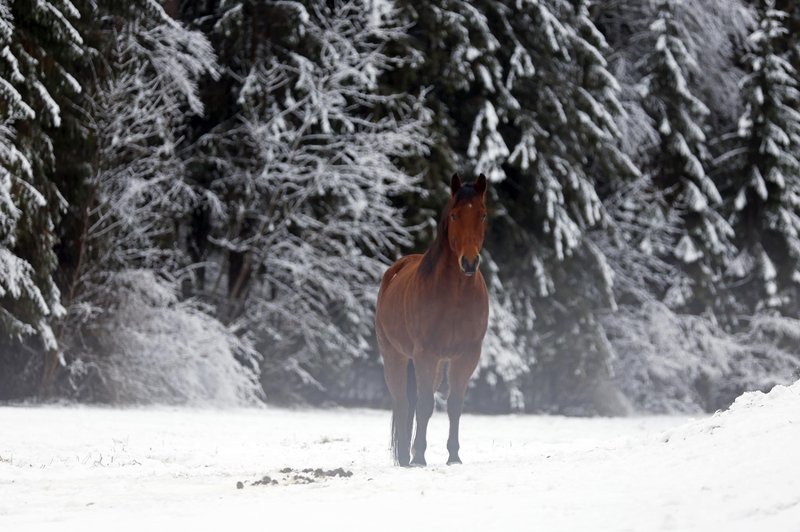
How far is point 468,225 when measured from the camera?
827cm

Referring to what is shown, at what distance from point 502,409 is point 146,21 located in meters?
11.5

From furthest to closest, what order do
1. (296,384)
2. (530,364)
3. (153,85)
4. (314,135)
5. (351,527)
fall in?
1. (530,364)
2. (296,384)
3. (314,135)
4. (153,85)
5. (351,527)

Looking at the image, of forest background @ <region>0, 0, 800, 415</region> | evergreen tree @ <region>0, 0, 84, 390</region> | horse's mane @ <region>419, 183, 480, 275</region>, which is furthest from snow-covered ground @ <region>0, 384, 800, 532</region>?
forest background @ <region>0, 0, 800, 415</region>

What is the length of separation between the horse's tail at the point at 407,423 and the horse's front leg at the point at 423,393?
5.6 inches

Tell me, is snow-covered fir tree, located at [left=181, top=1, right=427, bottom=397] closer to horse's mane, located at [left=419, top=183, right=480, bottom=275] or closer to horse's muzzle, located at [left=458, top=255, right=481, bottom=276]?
horse's mane, located at [left=419, top=183, right=480, bottom=275]

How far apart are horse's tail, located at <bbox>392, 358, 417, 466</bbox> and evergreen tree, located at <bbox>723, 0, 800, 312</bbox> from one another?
18162mm

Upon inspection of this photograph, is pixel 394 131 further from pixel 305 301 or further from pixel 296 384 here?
pixel 296 384

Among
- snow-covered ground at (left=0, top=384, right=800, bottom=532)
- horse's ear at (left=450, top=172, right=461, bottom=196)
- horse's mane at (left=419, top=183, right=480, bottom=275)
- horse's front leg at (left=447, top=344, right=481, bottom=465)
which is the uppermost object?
horse's ear at (left=450, top=172, right=461, bottom=196)

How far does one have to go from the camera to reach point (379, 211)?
20.2 m

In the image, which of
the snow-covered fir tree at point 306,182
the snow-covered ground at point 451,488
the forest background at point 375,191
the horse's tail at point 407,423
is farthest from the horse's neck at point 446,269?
the snow-covered fir tree at point 306,182

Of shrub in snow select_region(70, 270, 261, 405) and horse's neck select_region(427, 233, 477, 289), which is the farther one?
shrub in snow select_region(70, 270, 261, 405)

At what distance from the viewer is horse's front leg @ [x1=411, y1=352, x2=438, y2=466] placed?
350 inches

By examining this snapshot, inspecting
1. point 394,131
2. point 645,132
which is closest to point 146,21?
point 394,131

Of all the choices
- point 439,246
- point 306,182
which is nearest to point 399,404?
point 439,246
